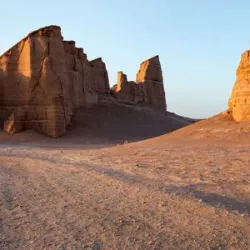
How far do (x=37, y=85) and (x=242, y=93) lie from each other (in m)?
17.6

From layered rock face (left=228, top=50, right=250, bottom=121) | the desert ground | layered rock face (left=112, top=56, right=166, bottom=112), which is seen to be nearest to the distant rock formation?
layered rock face (left=228, top=50, right=250, bottom=121)

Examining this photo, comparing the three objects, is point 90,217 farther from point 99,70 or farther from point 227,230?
point 99,70

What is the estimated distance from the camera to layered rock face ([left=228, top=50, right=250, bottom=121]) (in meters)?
18.9

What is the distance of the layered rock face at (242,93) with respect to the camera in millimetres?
18938

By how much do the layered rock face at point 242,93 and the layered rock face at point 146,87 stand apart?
96.6 ft

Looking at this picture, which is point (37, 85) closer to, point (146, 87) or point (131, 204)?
point (146, 87)

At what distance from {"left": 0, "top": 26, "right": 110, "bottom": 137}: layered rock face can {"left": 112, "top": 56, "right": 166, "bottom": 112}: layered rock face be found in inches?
694

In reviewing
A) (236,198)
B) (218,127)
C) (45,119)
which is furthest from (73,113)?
(236,198)

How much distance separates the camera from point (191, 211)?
5.55 metres

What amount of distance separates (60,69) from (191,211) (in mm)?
27181

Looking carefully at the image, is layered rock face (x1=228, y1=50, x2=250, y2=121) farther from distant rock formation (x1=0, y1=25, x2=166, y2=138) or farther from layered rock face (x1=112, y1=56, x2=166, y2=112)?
layered rock face (x1=112, y1=56, x2=166, y2=112)

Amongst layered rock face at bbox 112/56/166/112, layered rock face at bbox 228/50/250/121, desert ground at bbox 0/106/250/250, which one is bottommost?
desert ground at bbox 0/106/250/250

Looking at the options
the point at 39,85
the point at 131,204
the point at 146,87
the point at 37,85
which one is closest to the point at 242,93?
the point at 131,204

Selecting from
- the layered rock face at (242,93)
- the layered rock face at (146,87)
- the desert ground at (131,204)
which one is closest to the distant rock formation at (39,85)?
the layered rock face at (242,93)
